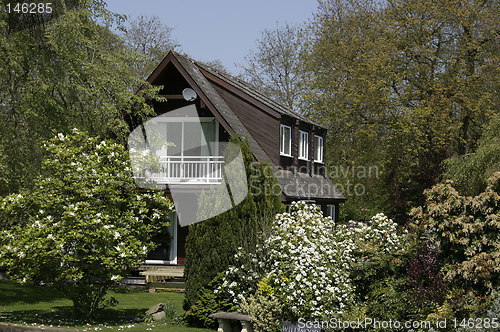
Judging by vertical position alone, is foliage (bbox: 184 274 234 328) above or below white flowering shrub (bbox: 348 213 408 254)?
below

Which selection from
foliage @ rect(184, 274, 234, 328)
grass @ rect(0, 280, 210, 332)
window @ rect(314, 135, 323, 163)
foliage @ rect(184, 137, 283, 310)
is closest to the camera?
grass @ rect(0, 280, 210, 332)

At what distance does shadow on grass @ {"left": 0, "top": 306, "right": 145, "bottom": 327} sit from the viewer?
15.3 meters

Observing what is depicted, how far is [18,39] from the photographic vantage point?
19.1 meters

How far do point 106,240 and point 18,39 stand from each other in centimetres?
822

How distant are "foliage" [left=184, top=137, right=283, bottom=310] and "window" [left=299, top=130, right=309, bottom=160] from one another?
12421 mm

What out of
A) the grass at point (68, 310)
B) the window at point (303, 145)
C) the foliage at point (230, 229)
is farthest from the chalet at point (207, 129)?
the foliage at point (230, 229)

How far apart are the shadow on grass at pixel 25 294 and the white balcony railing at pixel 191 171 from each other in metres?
5.81

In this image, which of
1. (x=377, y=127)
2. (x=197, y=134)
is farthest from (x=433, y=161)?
(x=197, y=134)

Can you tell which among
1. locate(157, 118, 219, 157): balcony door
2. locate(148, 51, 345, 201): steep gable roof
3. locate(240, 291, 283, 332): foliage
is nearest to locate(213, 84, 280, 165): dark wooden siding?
locate(148, 51, 345, 201): steep gable roof

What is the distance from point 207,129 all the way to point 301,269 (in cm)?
1216

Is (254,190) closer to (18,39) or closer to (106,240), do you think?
(106,240)

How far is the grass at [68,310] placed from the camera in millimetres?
14773

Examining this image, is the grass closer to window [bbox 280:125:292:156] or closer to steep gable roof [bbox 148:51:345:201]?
steep gable roof [bbox 148:51:345:201]

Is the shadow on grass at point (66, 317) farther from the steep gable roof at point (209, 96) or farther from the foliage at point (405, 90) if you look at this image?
the foliage at point (405, 90)
